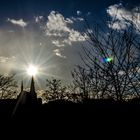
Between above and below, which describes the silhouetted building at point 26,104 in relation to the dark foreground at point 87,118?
above

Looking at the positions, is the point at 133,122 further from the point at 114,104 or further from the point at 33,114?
the point at 33,114

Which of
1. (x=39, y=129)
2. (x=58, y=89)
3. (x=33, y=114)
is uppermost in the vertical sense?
(x=58, y=89)

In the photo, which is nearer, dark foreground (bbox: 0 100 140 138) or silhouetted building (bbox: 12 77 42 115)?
dark foreground (bbox: 0 100 140 138)

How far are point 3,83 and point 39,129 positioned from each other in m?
32.8

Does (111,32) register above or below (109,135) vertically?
above

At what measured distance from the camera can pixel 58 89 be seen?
39625 mm

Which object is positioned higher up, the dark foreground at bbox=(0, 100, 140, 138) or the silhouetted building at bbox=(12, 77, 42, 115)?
the silhouetted building at bbox=(12, 77, 42, 115)

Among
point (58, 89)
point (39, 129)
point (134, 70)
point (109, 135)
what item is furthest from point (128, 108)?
point (58, 89)

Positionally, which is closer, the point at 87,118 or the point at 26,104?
the point at 87,118

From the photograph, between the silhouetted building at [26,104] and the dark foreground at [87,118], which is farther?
the silhouetted building at [26,104]

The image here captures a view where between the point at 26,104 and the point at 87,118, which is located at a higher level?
the point at 26,104

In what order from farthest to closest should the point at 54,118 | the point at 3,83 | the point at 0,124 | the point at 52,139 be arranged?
the point at 3,83 < the point at 0,124 < the point at 54,118 < the point at 52,139

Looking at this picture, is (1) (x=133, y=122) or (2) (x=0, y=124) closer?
(1) (x=133, y=122)

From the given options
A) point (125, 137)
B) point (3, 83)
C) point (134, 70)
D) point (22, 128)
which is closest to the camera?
point (125, 137)
